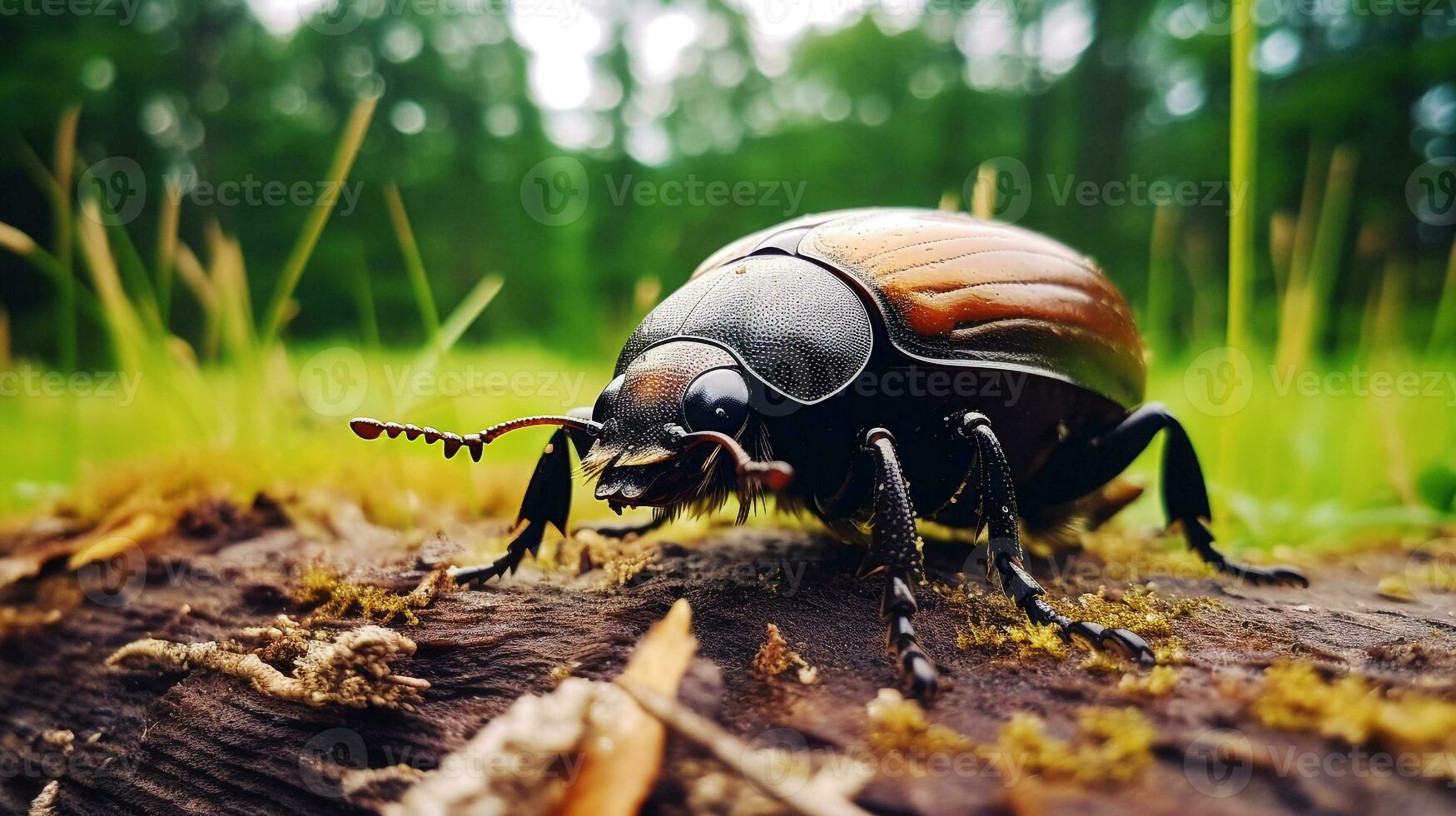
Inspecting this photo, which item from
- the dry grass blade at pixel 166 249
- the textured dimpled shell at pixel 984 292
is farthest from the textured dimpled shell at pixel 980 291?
the dry grass blade at pixel 166 249

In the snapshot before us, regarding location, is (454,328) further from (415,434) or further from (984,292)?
(984,292)

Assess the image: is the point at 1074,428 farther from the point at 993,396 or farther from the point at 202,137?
the point at 202,137

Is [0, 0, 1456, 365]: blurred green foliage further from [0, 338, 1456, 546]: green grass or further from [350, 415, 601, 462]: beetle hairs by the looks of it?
[350, 415, 601, 462]: beetle hairs

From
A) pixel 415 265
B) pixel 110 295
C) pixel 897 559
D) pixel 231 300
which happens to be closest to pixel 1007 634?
pixel 897 559

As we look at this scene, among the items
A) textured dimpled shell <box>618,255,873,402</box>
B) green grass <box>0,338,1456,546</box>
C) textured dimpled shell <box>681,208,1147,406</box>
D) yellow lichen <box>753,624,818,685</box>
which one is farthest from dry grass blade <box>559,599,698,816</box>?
green grass <box>0,338,1456,546</box>

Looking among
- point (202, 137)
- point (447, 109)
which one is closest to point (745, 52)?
point (447, 109)

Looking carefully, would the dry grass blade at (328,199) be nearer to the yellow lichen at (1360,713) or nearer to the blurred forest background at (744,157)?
the blurred forest background at (744,157)

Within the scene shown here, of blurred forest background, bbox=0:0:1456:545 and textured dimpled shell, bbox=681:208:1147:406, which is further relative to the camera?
blurred forest background, bbox=0:0:1456:545

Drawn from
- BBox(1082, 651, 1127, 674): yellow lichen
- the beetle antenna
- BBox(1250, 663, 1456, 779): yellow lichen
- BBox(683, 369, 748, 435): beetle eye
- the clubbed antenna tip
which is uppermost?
BBox(683, 369, 748, 435): beetle eye
